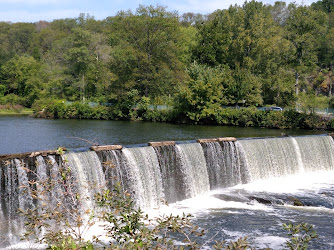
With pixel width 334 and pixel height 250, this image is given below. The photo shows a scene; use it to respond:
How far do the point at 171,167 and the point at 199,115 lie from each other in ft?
65.9

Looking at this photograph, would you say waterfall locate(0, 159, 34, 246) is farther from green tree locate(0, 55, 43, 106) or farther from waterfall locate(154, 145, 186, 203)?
green tree locate(0, 55, 43, 106)

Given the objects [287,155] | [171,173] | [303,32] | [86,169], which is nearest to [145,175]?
[171,173]

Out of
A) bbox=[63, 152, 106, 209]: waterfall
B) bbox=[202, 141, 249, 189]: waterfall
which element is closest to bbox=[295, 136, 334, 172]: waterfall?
bbox=[202, 141, 249, 189]: waterfall

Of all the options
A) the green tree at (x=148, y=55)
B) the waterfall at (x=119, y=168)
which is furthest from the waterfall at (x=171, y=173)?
the green tree at (x=148, y=55)

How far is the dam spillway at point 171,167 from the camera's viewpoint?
11.0 m

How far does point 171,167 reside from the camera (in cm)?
1513

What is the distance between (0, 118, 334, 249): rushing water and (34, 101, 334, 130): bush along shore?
12.0m

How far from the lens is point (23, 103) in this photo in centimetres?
5406

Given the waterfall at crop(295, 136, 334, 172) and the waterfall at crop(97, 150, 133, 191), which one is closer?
the waterfall at crop(97, 150, 133, 191)

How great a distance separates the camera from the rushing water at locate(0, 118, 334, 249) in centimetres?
1100

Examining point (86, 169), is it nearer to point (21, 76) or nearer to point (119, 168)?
A: point (119, 168)

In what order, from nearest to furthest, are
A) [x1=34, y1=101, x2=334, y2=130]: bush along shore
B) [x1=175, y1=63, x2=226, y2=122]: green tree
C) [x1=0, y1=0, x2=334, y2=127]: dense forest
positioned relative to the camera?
[x1=34, y1=101, x2=334, y2=130]: bush along shore → [x1=175, y1=63, x2=226, y2=122]: green tree → [x1=0, y1=0, x2=334, y2=127]: dense forest

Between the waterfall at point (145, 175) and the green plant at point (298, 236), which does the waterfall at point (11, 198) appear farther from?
the green plant at point (298, 236)

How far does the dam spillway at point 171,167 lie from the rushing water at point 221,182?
2 centimetres
